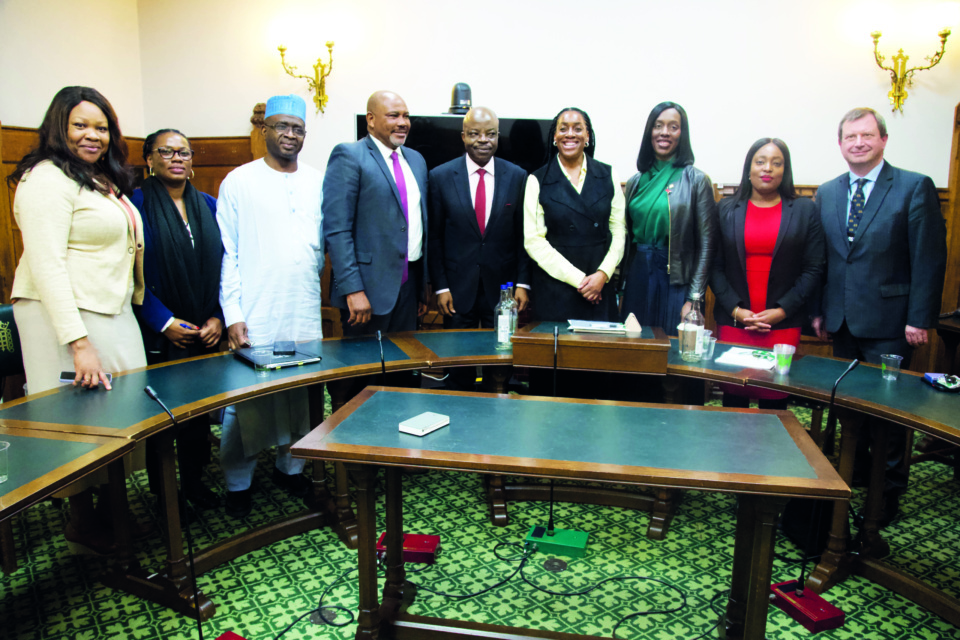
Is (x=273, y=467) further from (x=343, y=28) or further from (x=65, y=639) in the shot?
(x=343, y=28)

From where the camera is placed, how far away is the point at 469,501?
2861 millimetres

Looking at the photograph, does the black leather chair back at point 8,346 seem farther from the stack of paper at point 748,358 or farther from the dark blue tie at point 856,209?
the dark blue tie at point 856,209

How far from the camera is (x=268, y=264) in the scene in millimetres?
2705

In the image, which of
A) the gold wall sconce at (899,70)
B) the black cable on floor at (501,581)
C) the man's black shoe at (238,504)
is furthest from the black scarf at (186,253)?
the gold wall sconce at (899,70)

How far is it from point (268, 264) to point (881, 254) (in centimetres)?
269

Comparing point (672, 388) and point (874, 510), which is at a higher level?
point (672, 388)

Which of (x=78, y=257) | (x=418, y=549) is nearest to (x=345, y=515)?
(x=418, y=549)

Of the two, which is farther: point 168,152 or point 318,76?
point 318,76

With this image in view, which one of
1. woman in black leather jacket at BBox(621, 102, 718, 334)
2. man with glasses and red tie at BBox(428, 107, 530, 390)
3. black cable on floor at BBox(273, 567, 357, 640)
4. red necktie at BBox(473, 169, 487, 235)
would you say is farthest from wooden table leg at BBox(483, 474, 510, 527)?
red necktie at BBox(473, 169, 487, 235)

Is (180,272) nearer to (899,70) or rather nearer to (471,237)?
(471,237)

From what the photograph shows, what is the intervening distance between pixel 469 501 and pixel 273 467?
113 centimetres

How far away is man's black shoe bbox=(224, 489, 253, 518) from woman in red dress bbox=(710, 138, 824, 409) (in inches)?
86.4

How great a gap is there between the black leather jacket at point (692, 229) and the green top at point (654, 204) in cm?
3

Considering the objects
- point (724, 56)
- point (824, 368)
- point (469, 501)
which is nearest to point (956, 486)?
point (824, 368)
